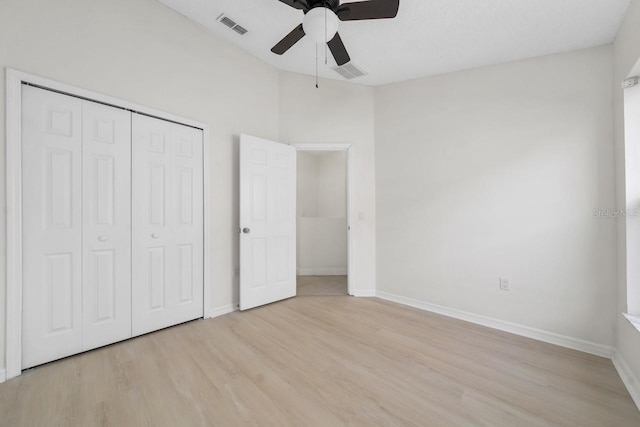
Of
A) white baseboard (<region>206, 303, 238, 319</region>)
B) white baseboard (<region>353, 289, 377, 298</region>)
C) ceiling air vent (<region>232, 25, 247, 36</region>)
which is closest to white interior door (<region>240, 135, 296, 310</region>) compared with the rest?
white baseboard (<region>206, 303, 238, 319</region>)

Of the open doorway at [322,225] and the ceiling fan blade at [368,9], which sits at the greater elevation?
the ceiling fan blade at [368,9]

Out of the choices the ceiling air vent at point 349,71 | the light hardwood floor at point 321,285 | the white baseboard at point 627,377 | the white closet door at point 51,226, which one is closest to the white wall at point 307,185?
the light hardwood floor at point 321,285

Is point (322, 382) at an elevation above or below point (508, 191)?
below

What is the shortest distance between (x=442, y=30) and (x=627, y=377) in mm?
2902

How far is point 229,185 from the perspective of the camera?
292 cm

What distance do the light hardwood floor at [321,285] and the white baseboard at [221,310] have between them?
935mm

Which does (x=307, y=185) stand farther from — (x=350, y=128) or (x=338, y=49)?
(x=338, y=49)

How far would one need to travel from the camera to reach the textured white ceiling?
196 cm

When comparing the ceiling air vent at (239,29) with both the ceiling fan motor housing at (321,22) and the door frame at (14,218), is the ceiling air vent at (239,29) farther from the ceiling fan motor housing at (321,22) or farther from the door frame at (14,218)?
the door frame at (14,218)

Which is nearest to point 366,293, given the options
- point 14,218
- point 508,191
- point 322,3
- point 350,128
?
point 508,191

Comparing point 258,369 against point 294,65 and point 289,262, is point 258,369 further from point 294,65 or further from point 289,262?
point 294,65

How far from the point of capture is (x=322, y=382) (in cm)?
169

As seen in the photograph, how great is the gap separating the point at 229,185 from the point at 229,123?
0.69 m

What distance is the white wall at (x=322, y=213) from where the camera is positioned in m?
4.94
